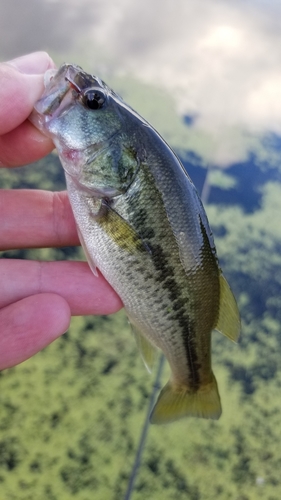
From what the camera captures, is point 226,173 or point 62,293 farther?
point 226,173

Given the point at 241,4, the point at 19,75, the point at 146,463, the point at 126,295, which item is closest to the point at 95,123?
the point at 19,75

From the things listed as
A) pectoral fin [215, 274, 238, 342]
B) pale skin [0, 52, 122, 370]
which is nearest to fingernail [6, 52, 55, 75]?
pale skin [0, 52, 122, 370]

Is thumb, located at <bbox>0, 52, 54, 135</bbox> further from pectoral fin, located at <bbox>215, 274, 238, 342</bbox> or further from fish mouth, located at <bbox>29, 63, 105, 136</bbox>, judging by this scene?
pectoral fin, located at <bbox>215, 274, 238, 342</bbox>

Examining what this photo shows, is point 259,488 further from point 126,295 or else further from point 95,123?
point 95,123

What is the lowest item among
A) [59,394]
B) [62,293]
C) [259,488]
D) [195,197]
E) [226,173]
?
[259,488]

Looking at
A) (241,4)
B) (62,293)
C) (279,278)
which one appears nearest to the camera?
(62,293)

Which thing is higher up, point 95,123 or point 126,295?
point 95,123

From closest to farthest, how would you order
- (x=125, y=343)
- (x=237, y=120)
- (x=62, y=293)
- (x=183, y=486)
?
(x=62, y=293) < (x=183, y=486) < (x=125, y=343) < (x=237, y=120)

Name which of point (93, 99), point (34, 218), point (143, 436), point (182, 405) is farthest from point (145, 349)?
point (93, 99)

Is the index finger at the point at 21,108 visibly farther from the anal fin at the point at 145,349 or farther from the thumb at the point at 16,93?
the anal fin at the point at 145,349
